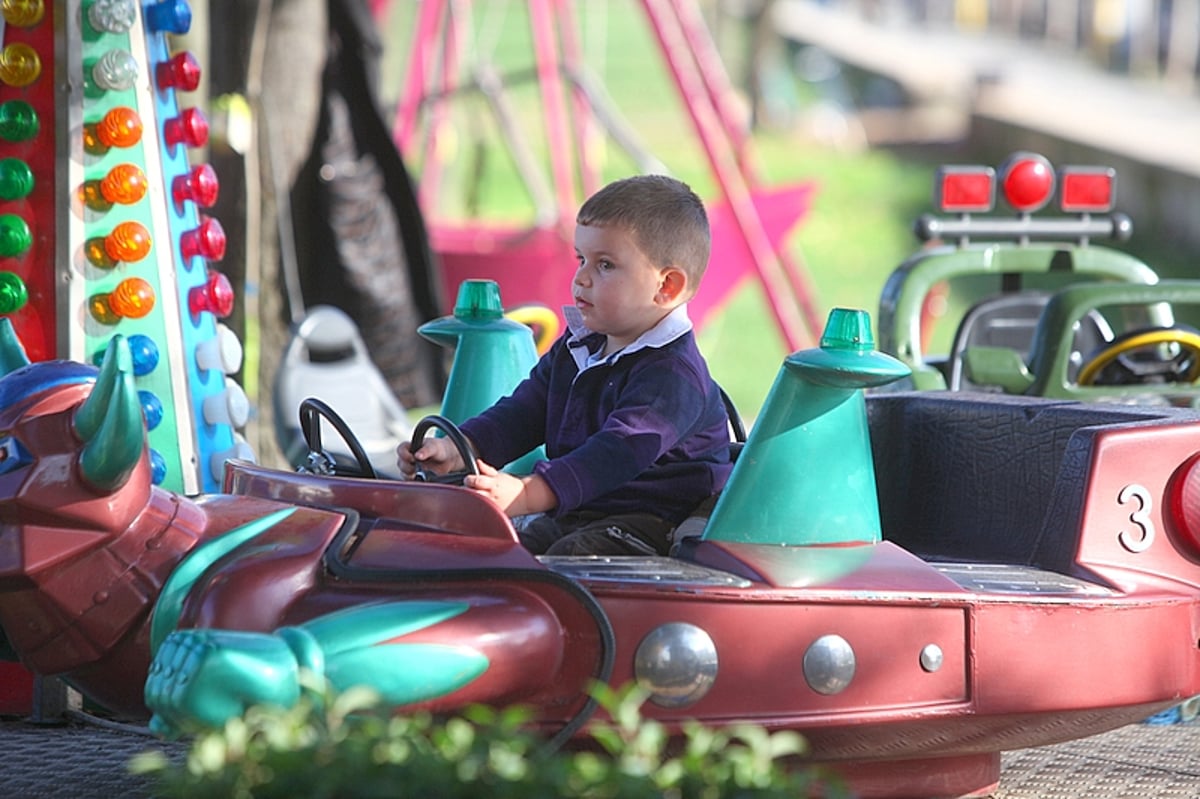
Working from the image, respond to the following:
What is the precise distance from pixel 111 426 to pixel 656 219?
1057 millimetres

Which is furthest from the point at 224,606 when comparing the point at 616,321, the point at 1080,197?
the point at 1080,197

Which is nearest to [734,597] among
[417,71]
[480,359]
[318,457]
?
[318,457]

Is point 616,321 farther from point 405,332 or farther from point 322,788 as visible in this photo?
point 405,332

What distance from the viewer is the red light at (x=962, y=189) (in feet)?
16.4

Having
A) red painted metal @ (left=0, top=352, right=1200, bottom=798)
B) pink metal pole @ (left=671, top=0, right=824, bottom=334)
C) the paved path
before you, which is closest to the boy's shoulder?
Answer: red painted metal @ (left=0, top=352, right=1200, bottom=798)

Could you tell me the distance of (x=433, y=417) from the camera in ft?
9.89

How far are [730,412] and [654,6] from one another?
5.00m

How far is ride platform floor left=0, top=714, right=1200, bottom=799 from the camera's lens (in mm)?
3070

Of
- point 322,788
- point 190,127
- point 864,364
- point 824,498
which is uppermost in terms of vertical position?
point 190,127

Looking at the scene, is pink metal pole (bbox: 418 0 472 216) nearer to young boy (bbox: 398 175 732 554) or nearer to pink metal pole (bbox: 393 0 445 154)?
pink metal pole (bbox: 393 0 445 154)

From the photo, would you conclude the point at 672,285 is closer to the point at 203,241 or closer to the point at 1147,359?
the point at 203,241

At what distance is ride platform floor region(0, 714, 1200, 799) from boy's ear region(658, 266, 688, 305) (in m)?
1.10

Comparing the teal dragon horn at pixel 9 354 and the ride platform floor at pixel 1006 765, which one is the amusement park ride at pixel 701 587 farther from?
the ride platform floor at pixel 1006 765

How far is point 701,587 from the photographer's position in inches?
107
